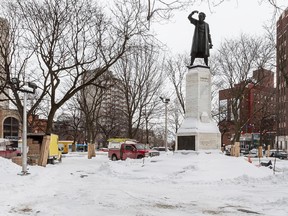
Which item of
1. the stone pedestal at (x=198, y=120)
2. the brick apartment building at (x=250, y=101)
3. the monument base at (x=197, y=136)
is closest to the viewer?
the monument base at (x=197, y=136)

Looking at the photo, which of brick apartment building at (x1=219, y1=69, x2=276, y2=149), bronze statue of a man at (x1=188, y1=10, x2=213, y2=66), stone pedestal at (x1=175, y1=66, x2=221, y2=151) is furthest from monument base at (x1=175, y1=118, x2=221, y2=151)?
brick apartment building at (x1=219, y1=69, x2=276, y2=149)

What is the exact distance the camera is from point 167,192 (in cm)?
1259

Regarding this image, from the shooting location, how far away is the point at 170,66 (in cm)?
4681

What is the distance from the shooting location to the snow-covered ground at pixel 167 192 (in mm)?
8922

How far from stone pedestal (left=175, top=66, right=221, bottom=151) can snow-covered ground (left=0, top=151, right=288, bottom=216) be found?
0.73 m

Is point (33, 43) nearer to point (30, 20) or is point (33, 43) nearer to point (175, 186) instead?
point (30, 20)

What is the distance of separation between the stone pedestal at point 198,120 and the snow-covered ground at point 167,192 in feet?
2.38

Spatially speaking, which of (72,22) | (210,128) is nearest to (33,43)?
(72,22)

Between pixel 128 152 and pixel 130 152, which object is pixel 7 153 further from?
pixel 130 152

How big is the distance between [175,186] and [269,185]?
3934 mm

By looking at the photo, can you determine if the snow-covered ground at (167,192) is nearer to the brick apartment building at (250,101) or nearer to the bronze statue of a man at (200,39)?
the bronze statue of a man at (200,39)

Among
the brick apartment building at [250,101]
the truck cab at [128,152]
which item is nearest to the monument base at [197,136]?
the truck cab at [128,152]

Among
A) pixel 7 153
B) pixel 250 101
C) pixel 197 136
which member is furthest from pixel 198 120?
pixel 250 101

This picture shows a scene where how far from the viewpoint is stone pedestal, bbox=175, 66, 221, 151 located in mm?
A: 20297
